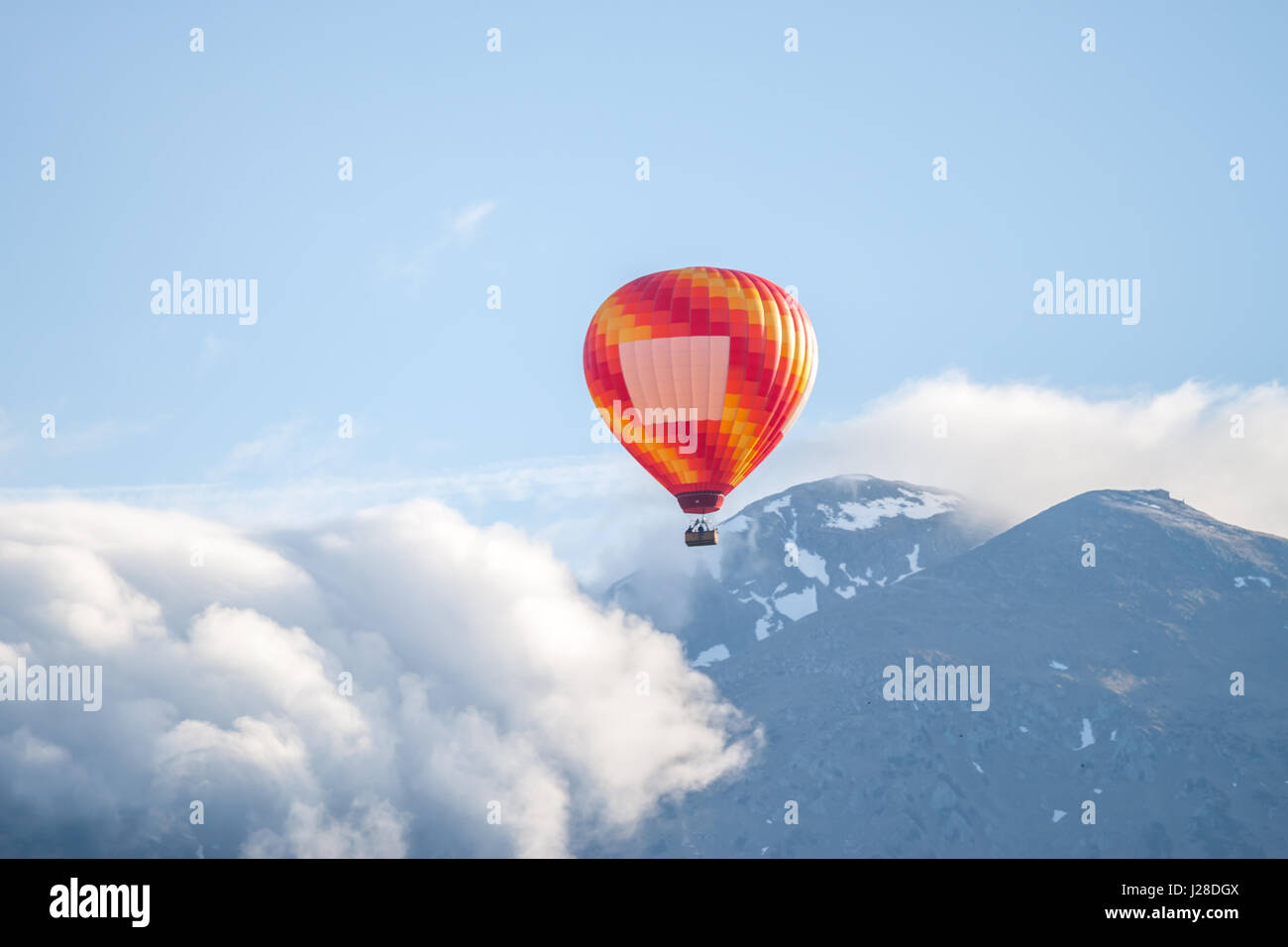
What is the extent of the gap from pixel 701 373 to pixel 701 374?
0.06m

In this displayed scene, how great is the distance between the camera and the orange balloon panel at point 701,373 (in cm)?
10525

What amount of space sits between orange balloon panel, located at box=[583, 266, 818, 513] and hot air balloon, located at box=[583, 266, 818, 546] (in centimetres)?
6

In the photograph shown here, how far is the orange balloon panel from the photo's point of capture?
345ft

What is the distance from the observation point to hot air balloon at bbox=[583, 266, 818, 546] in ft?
345

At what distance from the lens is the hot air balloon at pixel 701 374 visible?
10525 centimetres

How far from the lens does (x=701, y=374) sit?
105500mm

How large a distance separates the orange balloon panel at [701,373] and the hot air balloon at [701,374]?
63 mm
